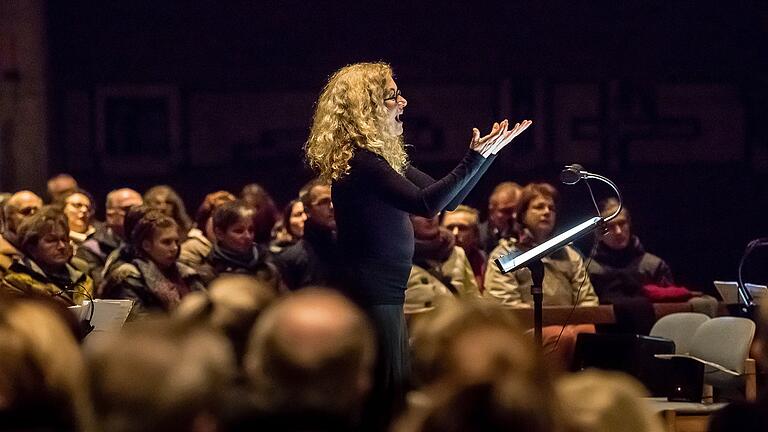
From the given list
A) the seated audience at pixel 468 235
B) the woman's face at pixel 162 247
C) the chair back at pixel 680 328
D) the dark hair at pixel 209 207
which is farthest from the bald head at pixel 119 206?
the chair back at pixel 680 328

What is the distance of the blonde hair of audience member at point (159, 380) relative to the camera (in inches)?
101

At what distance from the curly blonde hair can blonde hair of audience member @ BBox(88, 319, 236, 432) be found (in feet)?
8.06

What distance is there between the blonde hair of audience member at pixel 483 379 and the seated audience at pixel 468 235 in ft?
21.3

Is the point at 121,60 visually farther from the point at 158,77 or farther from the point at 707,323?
the point at 707,323

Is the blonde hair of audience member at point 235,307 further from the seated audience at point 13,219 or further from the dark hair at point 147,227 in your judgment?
the seated audience at point 13,219

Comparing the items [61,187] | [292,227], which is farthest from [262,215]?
[61,187]

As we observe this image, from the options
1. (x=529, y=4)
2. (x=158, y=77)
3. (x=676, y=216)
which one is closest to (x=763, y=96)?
(x=676, y=216)

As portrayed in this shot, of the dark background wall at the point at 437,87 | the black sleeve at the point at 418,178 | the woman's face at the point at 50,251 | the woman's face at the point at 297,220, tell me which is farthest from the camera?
the dark background wall at the point at 437,87

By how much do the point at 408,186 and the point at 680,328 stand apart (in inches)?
114

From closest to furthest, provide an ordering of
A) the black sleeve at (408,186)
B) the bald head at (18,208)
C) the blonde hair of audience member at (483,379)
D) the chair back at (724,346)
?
the blonde hair of audience member at (483,379) → the black sleeve at (408,186) → the chair back at (724,346) → the bald head at (18,208)

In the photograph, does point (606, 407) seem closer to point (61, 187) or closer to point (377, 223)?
point (377, 223)

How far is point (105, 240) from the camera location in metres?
9.21

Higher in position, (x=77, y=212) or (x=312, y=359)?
(x=77, y=212)

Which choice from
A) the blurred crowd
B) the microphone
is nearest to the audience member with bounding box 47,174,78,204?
the microphone
